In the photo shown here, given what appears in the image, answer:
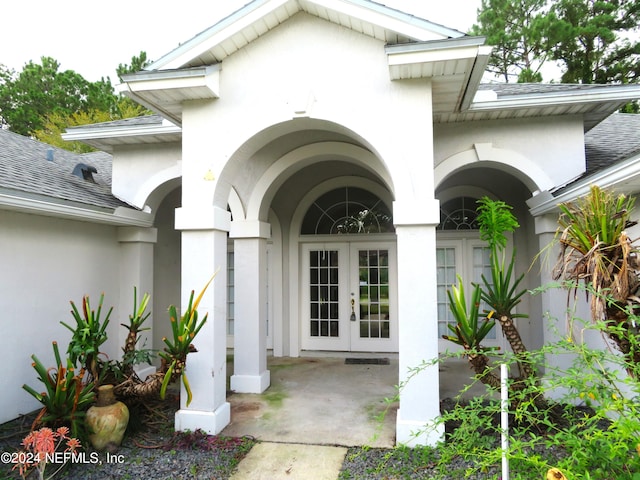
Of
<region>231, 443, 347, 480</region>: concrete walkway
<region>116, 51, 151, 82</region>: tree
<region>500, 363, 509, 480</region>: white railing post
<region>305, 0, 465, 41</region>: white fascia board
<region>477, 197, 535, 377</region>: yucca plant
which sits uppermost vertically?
<region>116, 51, 151, 82</region>: tree

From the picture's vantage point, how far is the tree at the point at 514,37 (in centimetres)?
1625

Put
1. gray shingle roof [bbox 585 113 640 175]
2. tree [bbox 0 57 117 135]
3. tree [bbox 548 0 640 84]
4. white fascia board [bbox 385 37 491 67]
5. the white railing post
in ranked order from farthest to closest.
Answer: tree [bbox 0 57 117 135] < tree [bbox 548 0 640 84] < gray shingle roof [bbox 585 113 640 175] < white fascia board [bbox 385 37 491 67] < the white railing post

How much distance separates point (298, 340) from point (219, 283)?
4.08 m

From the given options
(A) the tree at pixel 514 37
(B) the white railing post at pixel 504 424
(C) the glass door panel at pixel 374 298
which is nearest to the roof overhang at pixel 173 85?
(B) the white railing post at pixel 504 424

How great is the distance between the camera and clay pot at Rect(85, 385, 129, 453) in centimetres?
432

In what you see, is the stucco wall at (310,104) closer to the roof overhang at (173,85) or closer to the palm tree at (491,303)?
the roof overhang at (173,85)

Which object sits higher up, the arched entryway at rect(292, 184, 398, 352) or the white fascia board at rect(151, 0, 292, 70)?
the white fascia board at rect(151, 0, 292, 70)

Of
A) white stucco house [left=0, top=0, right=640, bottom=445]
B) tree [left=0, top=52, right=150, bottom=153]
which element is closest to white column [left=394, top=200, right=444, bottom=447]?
white stucco house [left=0, top=0, right=640, bottom=445]

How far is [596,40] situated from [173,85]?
1762 cm

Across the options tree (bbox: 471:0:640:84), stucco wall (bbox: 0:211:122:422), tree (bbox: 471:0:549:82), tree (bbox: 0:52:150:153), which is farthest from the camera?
tree (bbox: 0:52:150:153)

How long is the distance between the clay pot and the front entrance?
4702mm

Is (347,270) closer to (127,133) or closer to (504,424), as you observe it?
(127,133)

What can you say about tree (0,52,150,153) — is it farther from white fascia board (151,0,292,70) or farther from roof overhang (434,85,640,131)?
roof overhang (434,85,640,131)

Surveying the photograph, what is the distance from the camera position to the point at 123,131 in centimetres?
684
